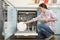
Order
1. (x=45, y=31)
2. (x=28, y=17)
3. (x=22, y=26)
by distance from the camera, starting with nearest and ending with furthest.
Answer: (x=45, y=31)
(x=22, y=26)
(x=28, y=17)

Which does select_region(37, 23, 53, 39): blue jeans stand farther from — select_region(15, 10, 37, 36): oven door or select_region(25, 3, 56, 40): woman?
select_region(15, 10, 37, 36): oven door

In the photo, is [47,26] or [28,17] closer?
[47,26]

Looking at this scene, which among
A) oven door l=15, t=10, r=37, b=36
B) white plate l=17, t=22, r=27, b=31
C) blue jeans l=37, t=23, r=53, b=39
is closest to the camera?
blue jeans l=37, t=23, r=53, b=39

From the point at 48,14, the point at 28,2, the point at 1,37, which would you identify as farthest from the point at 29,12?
the point at 1,37

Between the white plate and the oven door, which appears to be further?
the oven door

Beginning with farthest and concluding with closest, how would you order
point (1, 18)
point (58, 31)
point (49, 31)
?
point (58, 31), point (49, 31), point (1, 18)

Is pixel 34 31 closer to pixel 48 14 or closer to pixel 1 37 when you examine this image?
pixel 48 14

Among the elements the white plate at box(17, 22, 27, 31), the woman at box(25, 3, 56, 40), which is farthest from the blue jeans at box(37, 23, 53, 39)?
the white plate at box(17, 22, 27, 31)

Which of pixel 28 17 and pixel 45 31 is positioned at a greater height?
pixel 28 17

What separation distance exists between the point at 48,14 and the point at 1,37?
115cm

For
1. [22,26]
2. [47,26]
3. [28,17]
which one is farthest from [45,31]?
[28,17]

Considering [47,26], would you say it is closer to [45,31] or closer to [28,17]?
[45,31]

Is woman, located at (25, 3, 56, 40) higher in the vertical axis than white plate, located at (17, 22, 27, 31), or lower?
higher

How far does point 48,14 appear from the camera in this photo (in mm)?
3123
